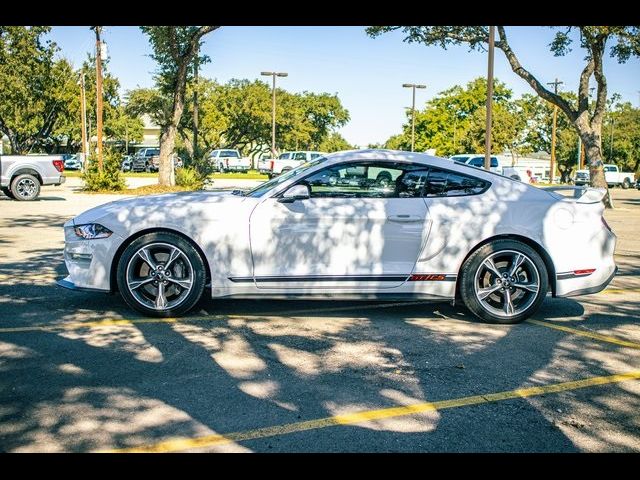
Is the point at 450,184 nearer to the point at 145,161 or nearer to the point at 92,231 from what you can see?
the point at 92,231

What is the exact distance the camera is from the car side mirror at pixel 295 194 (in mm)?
5828

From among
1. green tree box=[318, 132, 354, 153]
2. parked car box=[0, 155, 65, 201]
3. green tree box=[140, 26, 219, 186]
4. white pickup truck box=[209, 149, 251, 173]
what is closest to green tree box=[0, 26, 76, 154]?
white pickup truck box=[209, 149, 251, 173]

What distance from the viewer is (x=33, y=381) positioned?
4277 millimetres

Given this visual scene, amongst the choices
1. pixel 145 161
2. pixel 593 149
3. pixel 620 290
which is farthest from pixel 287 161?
pixel 620 290

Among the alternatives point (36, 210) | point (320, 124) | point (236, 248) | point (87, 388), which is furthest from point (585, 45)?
point (320, 124)

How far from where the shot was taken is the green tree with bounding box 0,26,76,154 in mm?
45812

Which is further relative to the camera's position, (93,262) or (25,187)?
(25,187)

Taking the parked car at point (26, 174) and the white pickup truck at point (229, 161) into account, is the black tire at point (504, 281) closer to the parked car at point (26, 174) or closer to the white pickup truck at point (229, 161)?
the parked car at point (26, 174)

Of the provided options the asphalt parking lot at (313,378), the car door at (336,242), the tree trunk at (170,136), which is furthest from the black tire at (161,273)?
the tree trunk at (170,136)

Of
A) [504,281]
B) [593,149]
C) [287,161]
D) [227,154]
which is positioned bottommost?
[504,281]

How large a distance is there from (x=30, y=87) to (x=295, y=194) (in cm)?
4938

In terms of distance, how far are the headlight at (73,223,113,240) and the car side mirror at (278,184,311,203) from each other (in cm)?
160

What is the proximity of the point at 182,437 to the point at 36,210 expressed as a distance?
15509 mm

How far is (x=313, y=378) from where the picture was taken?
175 inches
